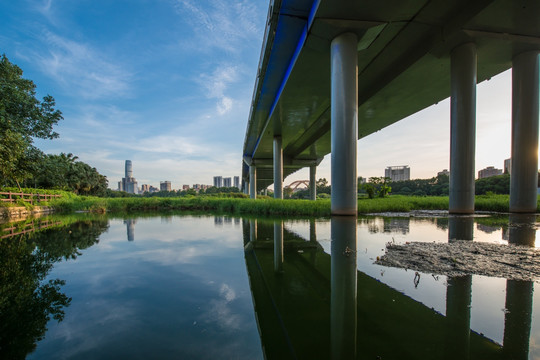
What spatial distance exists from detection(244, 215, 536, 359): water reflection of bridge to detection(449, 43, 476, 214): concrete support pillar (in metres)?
9.42

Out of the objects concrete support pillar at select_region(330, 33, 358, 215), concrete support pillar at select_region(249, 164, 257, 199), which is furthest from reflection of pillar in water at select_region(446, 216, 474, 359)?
concrete support pillar at select_region(249, 164, 257, 199)

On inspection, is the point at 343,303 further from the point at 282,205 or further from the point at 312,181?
the point at 312,181

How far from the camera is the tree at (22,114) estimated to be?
1257 centimetres

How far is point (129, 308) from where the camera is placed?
194 cm

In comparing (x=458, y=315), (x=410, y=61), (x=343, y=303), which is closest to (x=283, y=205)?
(x=410, y=61)

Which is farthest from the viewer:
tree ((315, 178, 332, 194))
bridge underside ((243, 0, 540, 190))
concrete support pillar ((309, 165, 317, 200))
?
tree ((315, 178, 332, 194))

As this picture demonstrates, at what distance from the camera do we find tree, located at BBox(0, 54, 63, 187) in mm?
12570

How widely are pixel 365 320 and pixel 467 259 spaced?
2.23 m

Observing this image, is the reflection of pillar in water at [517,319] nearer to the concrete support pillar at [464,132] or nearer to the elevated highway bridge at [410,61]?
the elevated highway bridge at [410,61]

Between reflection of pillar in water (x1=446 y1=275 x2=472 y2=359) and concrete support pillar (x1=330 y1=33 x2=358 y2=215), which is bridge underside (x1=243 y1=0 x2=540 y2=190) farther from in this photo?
reflection of pillar in water (x1=446 y1=275 x2=472 y2=359)

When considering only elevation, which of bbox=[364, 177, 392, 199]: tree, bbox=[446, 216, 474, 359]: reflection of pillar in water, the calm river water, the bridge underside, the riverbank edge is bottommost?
the riverbank edge

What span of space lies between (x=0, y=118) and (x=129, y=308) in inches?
641

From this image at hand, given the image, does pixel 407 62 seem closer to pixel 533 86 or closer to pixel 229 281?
pixel 533 86

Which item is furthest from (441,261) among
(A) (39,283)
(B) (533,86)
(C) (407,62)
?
(B) (533,86)
